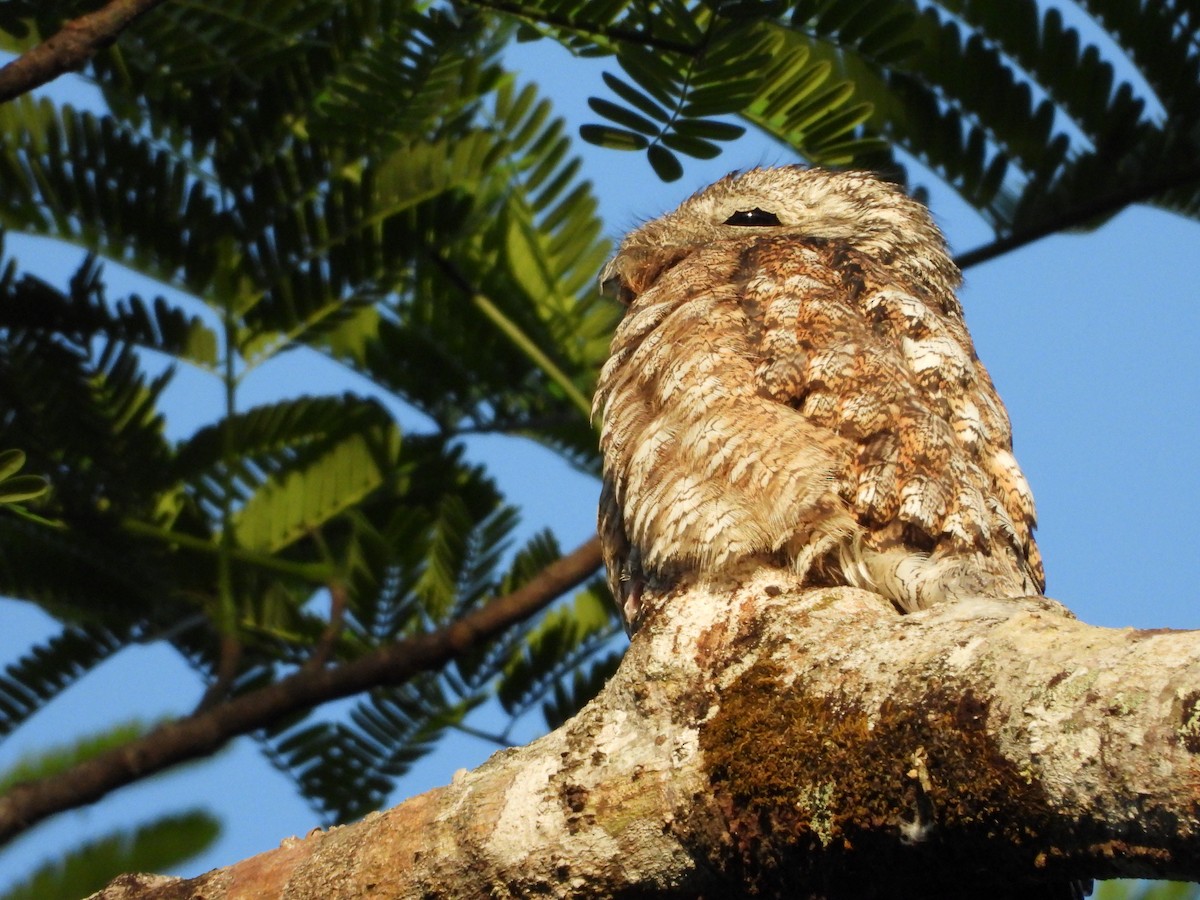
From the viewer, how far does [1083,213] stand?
16.3 ft

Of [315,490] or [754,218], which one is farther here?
[315,490]

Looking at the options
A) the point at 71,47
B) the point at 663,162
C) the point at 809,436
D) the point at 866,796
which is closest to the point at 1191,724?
the point at 866,796

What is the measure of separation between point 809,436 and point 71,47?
1936 millimetres

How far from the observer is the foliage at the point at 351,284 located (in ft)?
14.9

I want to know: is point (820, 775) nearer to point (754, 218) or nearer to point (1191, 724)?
point (1191, 724)

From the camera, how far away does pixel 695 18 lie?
347cm

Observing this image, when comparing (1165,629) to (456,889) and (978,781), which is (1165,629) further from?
(456,889)

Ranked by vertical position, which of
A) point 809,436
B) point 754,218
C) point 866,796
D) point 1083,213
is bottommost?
point 866,796

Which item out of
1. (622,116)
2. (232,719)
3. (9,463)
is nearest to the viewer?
(9,463)

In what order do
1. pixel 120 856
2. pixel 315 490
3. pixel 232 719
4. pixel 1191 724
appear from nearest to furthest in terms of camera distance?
pixel 1191 724 < pixel 120 856 < pixel 232 719 < pixel 315 490

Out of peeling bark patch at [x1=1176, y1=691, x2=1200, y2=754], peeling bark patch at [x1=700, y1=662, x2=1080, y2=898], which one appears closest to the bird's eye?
peeling bark patch at [x1=700, y1=662, x2=1080, y2=898]

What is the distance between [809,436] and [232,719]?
2376mm

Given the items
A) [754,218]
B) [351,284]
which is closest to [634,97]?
[754,218]

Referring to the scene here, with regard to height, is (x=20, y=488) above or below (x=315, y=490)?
below
